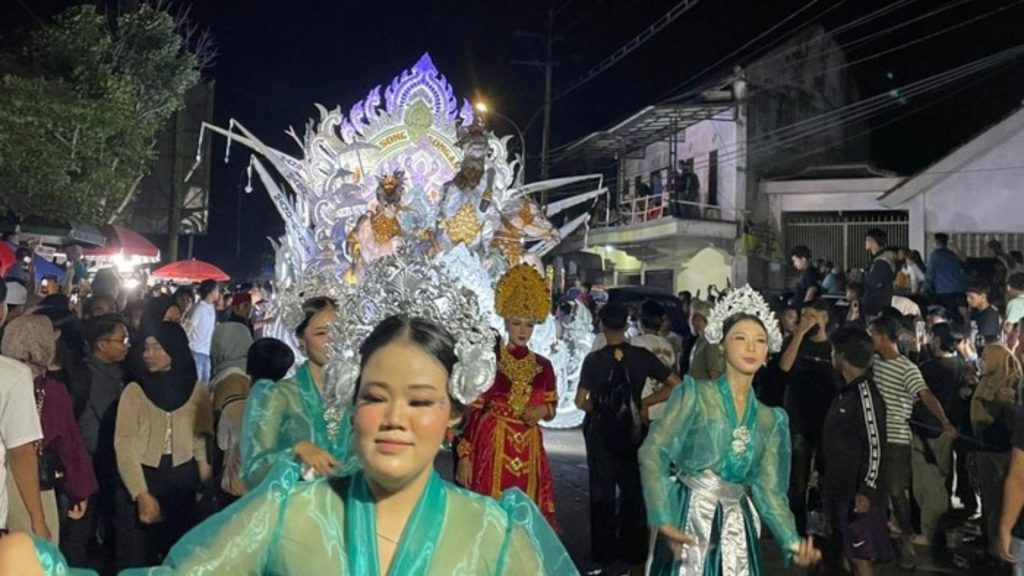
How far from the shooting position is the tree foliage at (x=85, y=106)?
15.0 m

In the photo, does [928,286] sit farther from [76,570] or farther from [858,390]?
[76,570]

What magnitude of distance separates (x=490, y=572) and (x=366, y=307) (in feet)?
2.66

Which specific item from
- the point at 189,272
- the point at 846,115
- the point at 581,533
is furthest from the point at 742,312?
the point at 846,115

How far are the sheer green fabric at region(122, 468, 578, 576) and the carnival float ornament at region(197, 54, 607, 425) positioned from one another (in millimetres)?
11118

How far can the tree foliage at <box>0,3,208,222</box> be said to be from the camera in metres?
15.0

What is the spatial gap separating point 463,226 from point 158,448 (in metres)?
8.93

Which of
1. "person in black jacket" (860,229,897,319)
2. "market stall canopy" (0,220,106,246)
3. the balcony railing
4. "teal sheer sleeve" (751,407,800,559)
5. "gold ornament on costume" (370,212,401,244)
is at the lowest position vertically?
"teal sheer sleeve" (751,407,800,559)

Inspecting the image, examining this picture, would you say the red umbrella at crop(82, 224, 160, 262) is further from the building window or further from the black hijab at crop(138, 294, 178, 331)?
the building window

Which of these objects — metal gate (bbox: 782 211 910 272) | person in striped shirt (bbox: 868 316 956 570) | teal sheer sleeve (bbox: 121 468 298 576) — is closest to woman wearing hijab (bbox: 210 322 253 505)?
teal sheer sleeve (bbox: 121 468 298 576)

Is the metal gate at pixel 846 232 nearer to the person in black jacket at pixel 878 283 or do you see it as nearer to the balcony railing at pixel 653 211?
the balcony railing at pixel 653 211

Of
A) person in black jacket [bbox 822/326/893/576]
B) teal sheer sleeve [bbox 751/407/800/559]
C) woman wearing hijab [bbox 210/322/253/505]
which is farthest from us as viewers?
person in black jacket [bbox 822/326/893/576]

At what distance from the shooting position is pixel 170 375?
5.75m

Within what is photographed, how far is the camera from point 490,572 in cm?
241

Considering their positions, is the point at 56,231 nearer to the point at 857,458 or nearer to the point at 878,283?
the point at 878,283
